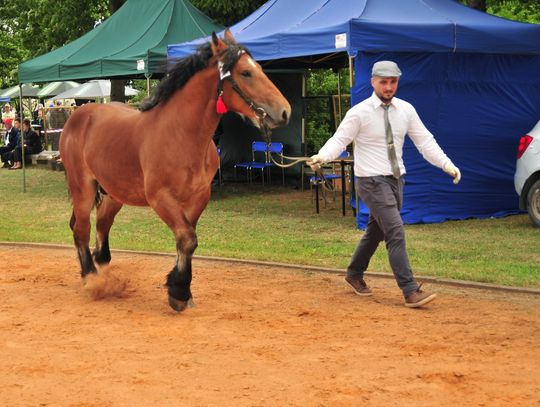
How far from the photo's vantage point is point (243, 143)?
70.7 ft

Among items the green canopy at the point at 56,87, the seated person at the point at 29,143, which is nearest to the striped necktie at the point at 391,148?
the seated person at the point at 29,143

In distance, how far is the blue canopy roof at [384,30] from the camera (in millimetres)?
12664

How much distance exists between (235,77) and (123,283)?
2.43 meters

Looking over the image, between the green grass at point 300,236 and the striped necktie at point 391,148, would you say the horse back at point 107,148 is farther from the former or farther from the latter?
the green grass at point 300,236

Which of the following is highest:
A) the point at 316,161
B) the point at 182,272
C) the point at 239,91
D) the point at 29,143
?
the point at 239,91

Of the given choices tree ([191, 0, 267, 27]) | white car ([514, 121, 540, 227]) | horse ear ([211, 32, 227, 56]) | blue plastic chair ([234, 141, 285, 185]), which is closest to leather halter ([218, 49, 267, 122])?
horse ear ([211, 32, 227, 56])

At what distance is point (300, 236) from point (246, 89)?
5188 mm

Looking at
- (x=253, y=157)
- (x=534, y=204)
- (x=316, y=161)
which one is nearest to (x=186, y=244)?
(x=316, y=161)

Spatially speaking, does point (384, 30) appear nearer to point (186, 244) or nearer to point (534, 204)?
point (534, 204)

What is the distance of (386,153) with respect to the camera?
805 cm

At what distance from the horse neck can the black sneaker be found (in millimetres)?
1932

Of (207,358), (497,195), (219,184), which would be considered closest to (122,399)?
(207,358)

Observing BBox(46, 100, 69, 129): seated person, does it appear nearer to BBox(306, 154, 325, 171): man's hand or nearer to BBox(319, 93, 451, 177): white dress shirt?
BBox(319, 93, 451, 177): white dress shirt

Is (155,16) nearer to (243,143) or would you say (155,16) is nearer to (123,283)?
(243,143)
